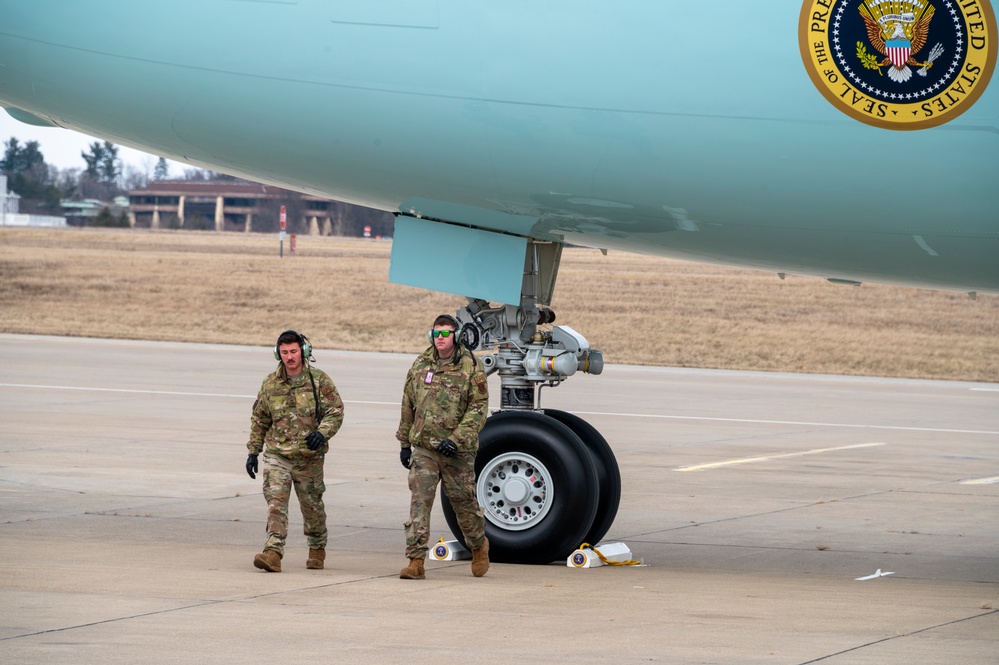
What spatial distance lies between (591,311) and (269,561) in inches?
1347

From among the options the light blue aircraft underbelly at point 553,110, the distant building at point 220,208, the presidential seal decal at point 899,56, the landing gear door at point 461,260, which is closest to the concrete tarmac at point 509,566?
the landing gear door at point 461,260

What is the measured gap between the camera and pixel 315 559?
32.2ft

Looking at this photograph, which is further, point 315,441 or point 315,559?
point 315,559

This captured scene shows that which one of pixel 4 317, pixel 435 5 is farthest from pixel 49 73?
pixel 4 317

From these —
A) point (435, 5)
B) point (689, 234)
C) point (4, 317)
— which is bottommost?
point (4, 317)

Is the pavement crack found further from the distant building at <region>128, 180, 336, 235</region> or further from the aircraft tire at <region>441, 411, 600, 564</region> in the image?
the distant building at <region>128, 180, 336, 235</region>

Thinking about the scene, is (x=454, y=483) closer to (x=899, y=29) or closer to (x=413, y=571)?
(x=413, y=571)

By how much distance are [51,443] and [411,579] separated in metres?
9.32

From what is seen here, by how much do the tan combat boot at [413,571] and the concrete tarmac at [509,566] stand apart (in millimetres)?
94

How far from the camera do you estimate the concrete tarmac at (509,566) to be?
296 inches

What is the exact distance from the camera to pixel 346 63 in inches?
348

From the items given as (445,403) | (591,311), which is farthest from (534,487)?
(591,311)

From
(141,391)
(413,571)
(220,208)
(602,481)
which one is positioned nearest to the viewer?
(413,571)

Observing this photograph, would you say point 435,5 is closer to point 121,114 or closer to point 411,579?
point 121,114
